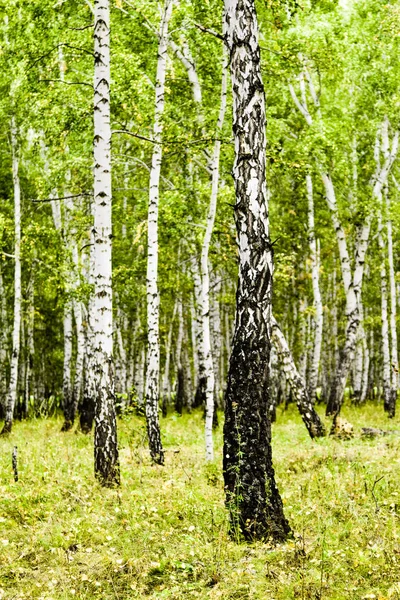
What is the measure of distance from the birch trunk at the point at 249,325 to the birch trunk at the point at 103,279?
3.26 meters

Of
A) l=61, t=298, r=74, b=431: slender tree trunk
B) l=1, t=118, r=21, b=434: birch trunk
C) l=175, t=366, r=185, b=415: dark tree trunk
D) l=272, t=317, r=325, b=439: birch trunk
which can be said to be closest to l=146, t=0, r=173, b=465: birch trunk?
l=272, t=317, r=325, b=439: birch trunk

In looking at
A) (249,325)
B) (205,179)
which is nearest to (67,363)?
(205,179)

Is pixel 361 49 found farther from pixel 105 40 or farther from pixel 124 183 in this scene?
pixel 105 40

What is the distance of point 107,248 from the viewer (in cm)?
979

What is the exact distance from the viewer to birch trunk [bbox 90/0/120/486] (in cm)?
948

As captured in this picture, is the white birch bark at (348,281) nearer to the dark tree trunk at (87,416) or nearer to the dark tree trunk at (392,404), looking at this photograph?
the dark tree trunk at (392,404)

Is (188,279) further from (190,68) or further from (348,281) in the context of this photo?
(190,68)

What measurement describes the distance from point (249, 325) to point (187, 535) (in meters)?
2.63

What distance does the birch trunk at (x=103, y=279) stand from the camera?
31.1 ft

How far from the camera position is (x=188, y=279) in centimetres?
2402

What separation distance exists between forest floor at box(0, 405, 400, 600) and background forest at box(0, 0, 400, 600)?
1.3 inches

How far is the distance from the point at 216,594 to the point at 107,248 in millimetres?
5862

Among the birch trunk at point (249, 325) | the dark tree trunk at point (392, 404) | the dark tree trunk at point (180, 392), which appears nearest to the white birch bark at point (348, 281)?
the dark tree trunk at point (392, 404)

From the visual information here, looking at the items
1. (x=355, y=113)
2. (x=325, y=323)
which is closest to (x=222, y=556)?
(x=355, y=113)
